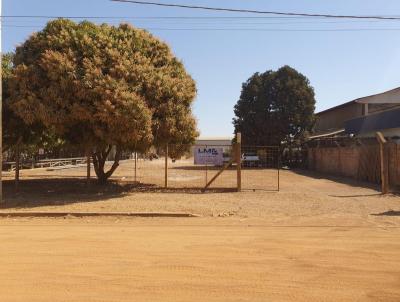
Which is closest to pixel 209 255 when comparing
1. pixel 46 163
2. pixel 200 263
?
pixel 200 263

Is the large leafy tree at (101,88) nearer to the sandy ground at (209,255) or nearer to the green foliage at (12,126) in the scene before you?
the green foliage at (12,126)

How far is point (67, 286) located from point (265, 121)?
135 ft

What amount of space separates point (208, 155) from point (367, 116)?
64.5 ft

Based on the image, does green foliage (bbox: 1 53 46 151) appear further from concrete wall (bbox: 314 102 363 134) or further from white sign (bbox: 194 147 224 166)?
concrete wall (bbox: 314 102 363 134)

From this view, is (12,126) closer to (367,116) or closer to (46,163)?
(367,116)

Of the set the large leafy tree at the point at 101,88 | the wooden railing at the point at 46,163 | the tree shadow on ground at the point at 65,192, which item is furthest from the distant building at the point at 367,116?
the wooden railing at the point at 46,163

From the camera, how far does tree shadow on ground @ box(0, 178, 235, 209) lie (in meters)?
15.3

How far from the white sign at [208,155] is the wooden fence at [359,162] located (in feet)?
25.3

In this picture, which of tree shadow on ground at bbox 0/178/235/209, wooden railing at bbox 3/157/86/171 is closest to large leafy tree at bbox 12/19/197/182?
tree shadow on ground at bbox 0/178/235/209

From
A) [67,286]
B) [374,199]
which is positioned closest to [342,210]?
[374,199]

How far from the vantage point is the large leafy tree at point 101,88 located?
15.9m

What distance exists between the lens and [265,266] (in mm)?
6867

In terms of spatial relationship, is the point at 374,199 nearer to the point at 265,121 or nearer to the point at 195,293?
the point at 195,293

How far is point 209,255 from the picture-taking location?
24.8 ft
